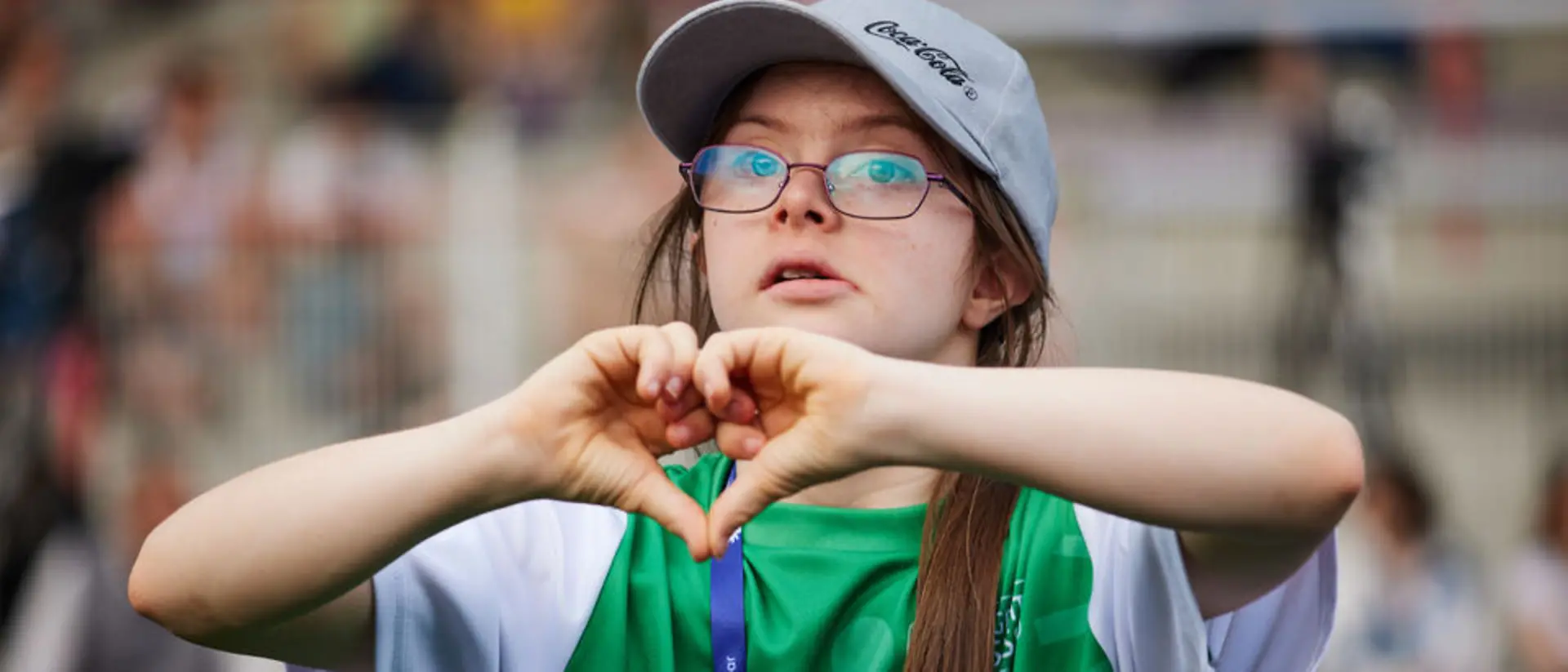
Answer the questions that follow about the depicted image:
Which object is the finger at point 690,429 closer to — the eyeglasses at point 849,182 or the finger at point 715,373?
the finger at point 715,373

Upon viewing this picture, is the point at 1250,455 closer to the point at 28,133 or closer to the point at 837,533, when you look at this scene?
the point at 837,533

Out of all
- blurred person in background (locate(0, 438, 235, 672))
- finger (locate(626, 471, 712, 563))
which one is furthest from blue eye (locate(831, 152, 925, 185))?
blurred person in background (locate(0, 438, 235, 672))

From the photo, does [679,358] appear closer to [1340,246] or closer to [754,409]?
[754,409]

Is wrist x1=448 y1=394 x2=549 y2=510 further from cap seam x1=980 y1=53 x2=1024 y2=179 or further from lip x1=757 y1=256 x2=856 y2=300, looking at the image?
cap seam x1=980 y1=53 x2=1024 y2=179

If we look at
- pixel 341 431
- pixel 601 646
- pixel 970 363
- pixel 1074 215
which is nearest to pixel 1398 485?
pixel 1074 215

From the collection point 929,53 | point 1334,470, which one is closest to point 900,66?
point 929,53

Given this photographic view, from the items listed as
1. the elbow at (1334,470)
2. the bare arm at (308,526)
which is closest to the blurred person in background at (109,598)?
the bare arm at (308,526)

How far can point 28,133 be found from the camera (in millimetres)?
6801

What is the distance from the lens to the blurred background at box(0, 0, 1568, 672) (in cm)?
623

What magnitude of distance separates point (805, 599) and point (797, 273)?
37 centimetres

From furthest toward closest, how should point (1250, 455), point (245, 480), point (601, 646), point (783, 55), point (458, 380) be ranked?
point (458, 380), point (783, 55), point (601, 646), point (245, 480), point (1250, 455)

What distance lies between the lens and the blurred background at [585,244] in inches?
245

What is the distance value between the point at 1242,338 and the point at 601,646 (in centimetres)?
568

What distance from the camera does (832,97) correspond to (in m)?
2.16
